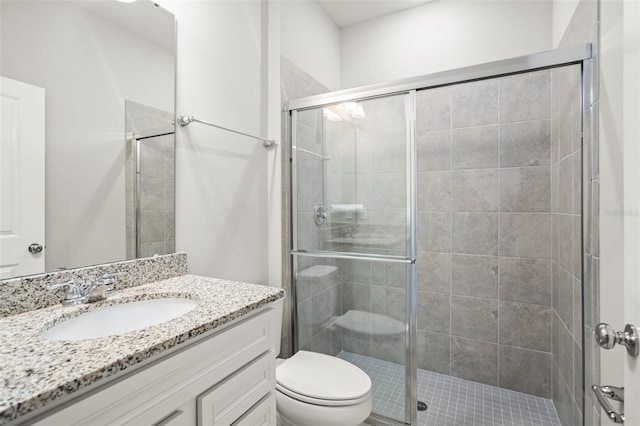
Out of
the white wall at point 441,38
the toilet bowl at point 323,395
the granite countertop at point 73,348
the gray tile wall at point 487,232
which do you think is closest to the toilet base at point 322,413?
the toilet bowl at point 323,395

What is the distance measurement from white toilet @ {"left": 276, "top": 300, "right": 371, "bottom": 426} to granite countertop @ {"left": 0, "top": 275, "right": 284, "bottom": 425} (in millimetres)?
601

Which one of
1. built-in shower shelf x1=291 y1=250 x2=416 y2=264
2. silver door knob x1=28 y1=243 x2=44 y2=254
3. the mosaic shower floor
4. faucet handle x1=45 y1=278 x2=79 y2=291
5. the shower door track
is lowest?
the mosaic shower floor

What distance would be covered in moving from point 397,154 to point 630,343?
3.97 feet

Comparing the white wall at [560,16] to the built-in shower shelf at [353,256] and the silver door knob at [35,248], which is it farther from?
the silver door knob at [35,248]

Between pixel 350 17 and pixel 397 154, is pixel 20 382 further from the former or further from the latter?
pixel 350 17

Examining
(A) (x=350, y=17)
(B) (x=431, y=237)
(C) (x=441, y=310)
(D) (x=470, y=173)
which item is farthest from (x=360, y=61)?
(C) (x=441, y=310)

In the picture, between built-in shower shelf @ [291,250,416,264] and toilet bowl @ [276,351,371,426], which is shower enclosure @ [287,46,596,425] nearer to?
built-in shower shelf @ [291,250,416,264]

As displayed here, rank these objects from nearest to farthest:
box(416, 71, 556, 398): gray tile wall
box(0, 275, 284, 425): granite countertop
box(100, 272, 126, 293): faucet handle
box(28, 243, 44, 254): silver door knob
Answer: box(0, 275, 284, 425): granite countertop, box(28, 243, 44, 254): silver door knob, box(100, 272, 126, 293): faucet handle, box(416, 71, 556, 398): gray tile wall

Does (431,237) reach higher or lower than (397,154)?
lower

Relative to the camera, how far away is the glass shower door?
163cm

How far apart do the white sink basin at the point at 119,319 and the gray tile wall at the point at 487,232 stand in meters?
1.85

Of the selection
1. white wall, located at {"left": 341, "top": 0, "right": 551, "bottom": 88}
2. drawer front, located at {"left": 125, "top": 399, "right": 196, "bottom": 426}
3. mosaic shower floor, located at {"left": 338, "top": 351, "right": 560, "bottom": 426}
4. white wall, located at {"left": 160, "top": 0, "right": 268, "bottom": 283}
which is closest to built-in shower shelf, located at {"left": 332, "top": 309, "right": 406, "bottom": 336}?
mosaic shower floor, located at {"left": 338, "top": 351, "right": 560, "bottom": 426}

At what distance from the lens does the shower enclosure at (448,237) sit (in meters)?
1.61

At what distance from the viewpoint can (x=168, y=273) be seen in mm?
1303
